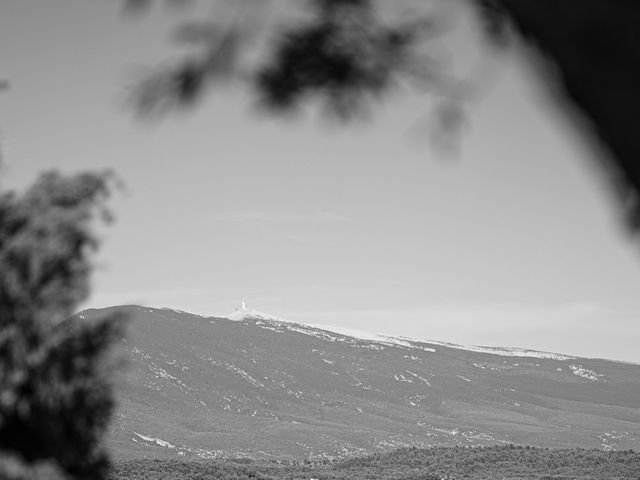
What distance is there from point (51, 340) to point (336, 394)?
112 metres

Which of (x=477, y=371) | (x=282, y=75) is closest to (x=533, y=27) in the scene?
(x=282, y=75)

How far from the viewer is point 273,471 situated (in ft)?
117

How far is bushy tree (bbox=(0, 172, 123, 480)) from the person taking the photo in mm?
6156

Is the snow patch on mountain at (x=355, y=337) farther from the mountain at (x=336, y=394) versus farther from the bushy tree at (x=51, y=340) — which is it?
the bushy tree at (x=51, y=340)

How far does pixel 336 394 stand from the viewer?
382 ft

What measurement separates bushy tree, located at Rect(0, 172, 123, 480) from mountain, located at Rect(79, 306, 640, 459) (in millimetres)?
→ 62123

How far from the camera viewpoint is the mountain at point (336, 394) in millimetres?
83750

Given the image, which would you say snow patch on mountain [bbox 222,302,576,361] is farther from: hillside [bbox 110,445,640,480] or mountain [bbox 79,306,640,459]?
hillside [bbox 110,445,640,480]

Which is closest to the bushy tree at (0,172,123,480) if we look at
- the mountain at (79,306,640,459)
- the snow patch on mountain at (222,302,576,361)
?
the mountain at (79,306,640,459)

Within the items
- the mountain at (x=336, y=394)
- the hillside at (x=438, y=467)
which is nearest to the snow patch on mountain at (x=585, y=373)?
the mountain at (x=336, y=394)

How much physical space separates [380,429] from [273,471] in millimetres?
63309

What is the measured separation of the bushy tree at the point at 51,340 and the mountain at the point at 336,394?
62123 millimetres

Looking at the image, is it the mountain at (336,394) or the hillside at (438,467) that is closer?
the hillside at (438,467)

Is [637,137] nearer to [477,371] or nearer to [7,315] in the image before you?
[7,315]
